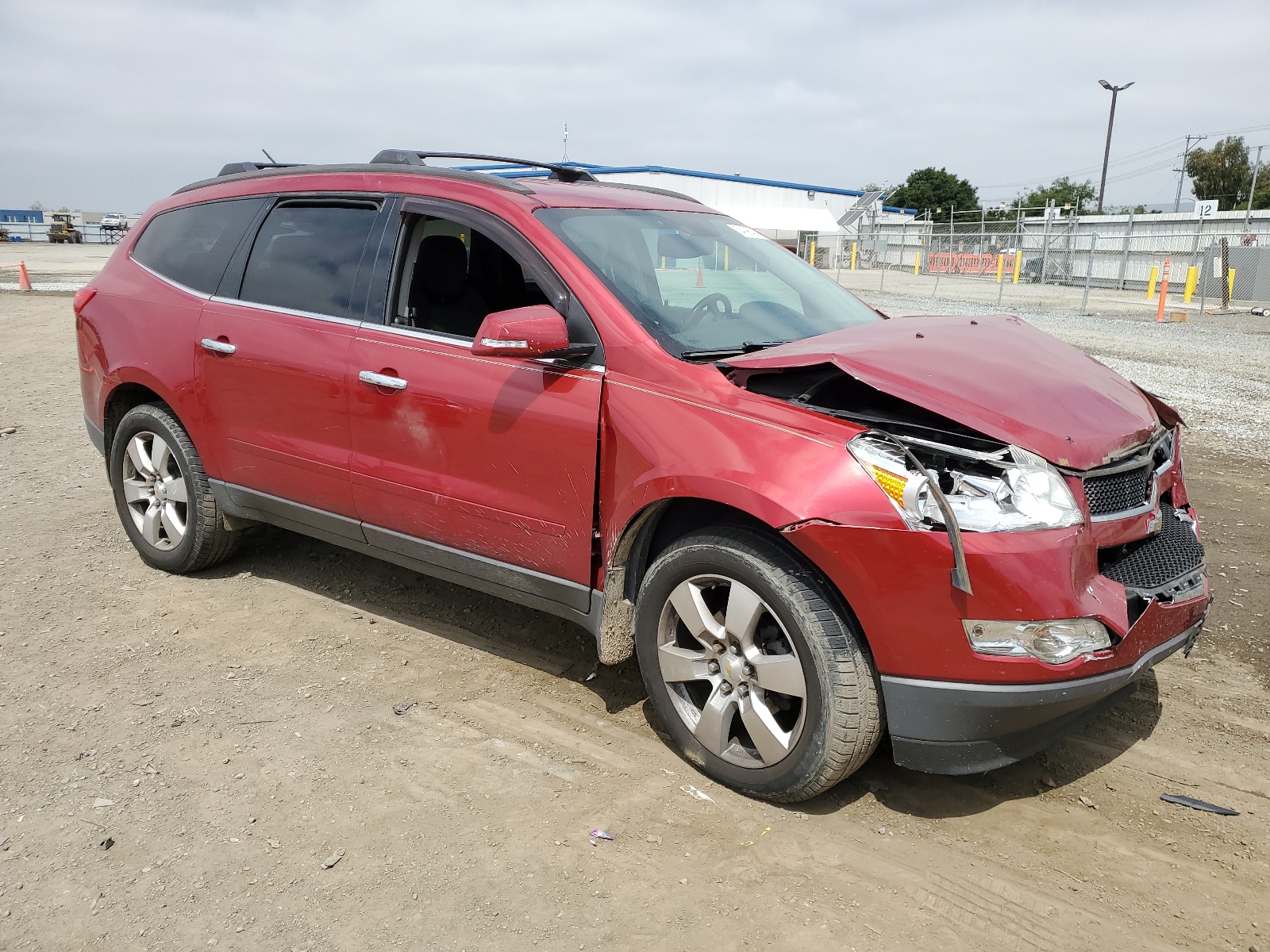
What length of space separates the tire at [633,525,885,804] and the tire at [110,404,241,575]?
8.44 ft

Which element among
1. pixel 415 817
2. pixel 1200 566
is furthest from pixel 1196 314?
pixel 415 817

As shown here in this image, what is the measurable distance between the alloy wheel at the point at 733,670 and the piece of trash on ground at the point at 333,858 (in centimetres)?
111

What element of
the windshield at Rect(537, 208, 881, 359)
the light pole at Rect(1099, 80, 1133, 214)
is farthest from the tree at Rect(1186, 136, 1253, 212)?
the windshield at Rect(537, 208, 881, 359)

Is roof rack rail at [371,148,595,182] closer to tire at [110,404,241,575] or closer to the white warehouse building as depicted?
tire at [110,404,241,575]

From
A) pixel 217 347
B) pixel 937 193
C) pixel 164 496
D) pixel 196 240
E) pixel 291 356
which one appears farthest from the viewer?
pixel 937 193

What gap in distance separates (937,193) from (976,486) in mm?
90689

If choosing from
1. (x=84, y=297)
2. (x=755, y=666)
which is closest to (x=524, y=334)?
(x=755, y=666)

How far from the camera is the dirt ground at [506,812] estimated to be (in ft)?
8.37

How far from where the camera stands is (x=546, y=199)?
3.73m

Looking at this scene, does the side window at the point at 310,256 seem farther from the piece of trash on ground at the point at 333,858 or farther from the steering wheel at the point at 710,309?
the piece of trash on ground at the point at 333,858

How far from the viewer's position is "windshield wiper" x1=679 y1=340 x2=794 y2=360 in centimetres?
323

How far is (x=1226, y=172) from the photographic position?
63750 millimetres

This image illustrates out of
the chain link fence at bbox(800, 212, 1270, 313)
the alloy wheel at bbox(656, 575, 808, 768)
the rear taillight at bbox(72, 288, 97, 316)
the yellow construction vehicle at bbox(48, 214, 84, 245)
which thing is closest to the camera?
the alloy wheel at bbox(656, 575, 808, 768)

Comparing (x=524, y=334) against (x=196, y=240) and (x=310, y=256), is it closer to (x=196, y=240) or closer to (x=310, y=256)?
(x=310, y=256)
